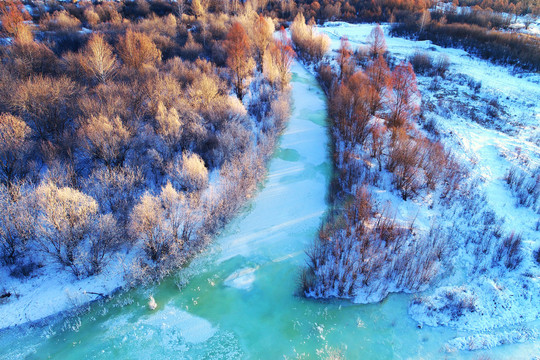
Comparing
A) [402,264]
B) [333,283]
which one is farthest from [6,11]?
[402,264]

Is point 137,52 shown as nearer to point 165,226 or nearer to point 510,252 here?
point 165,226

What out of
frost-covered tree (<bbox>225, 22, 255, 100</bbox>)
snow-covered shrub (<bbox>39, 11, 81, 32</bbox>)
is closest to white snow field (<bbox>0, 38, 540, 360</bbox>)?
frost-covered tree (<bbox>225, 22, 255, 100</bbox>)

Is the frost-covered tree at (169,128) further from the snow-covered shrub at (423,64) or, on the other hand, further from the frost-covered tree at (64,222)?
the snow-covered shrub at (423,64)

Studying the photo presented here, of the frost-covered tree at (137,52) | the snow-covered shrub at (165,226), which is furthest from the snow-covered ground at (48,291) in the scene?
the frost-covered tree at (137,52)

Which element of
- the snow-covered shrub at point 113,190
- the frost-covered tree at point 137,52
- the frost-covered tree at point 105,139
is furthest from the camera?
the frost-covered tree at point 137,52

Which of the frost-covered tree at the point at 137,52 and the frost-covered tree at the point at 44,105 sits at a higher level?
the frost-covered tree at the point at 137,52

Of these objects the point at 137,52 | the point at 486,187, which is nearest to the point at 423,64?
the point at 486,187

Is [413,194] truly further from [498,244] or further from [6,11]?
[6,11]

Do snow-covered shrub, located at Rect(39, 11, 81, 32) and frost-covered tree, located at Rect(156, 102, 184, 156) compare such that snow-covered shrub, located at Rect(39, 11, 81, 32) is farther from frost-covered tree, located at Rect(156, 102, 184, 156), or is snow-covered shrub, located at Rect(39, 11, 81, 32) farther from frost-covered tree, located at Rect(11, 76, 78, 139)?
frost-covered tree, located at Rect(156, 102, 184, 156)
